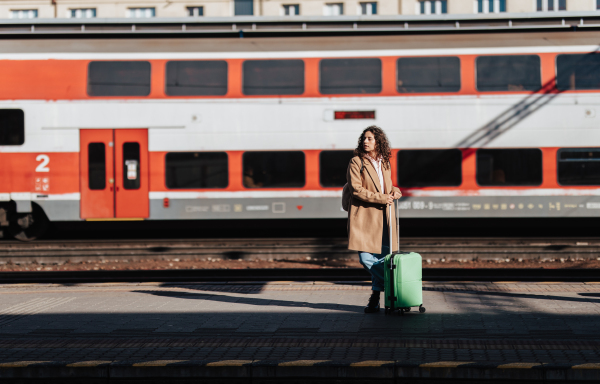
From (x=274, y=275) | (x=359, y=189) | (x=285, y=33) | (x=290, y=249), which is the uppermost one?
(x=285, y=33)

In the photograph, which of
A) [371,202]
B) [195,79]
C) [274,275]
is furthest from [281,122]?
[371,202]

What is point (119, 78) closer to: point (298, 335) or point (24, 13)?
point (298, 335)

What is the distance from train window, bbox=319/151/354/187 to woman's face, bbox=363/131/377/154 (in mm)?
6134

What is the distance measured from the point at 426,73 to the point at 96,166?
6.64 m

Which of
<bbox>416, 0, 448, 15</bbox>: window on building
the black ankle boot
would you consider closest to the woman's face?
the black ankle boot

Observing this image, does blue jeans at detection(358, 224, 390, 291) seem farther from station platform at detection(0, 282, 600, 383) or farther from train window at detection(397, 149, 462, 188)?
train window at detection(397, 149, 462, 188)

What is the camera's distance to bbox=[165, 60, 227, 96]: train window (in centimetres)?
1183

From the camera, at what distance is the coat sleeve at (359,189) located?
5.41m

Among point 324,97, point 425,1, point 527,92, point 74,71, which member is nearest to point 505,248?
point 527,92

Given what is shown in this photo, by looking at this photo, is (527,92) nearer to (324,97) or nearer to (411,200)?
(411,200)

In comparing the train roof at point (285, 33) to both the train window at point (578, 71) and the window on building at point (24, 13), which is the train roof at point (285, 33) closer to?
the train window at point (578, 71)

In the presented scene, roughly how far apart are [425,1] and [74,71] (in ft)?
59.9

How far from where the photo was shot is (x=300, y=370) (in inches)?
154

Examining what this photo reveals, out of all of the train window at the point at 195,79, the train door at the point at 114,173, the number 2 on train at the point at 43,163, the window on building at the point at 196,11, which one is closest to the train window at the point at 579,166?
the train window at the point at 195,79
